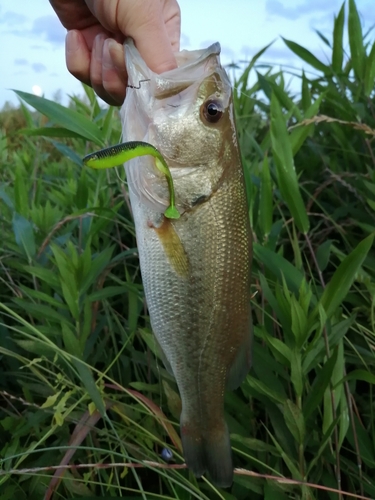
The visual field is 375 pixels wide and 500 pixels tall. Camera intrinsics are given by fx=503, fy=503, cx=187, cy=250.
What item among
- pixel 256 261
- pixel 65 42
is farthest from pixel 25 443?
pixel 65 42

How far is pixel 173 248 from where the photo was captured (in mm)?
1199

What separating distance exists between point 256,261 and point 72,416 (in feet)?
2.53

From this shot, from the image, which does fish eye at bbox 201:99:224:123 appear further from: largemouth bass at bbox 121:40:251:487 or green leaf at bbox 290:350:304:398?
green leaf at bbox 290:350:304:398

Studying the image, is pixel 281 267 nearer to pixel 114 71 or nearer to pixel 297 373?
pixel 297 373

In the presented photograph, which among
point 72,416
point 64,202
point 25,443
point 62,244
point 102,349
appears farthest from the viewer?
point 64,202

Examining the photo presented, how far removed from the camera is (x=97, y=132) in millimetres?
1685

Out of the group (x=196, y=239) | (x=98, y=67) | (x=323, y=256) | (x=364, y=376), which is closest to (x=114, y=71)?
(x=98, y=67)

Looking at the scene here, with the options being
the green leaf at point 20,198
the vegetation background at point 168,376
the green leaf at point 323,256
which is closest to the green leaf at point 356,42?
the vegetation background at point 168,376

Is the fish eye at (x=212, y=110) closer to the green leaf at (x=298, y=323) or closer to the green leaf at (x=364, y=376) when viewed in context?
the green leaf at (x=298, y=323)

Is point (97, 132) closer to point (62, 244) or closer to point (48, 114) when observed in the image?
point (48, 114)

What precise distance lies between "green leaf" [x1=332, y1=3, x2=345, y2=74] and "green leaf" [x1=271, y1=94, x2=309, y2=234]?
1.05m

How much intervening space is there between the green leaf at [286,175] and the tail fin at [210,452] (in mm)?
684

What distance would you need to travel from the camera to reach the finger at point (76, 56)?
1.65 meters

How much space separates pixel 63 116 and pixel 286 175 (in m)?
0.75
